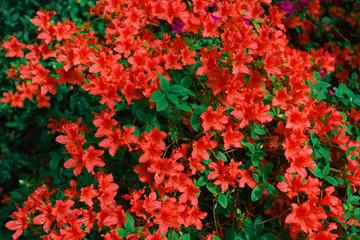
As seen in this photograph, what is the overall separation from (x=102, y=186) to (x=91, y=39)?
0.74m

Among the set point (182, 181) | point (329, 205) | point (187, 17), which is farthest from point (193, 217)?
point (187, 17)

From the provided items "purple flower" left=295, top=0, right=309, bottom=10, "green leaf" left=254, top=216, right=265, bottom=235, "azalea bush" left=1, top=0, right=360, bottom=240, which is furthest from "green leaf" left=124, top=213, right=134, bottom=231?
"purple flower" left=295, top=0, right=309, bottom=10

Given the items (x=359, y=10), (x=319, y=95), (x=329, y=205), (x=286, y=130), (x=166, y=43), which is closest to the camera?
(x=329, y=205)

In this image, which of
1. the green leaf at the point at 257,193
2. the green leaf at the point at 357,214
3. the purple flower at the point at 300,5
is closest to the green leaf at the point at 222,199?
the green leaf at the point at 257,193

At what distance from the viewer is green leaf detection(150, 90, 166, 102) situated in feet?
4.15

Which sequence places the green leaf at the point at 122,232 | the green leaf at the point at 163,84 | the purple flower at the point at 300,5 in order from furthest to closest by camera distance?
1. the purple flower at the point at 300,5
2. the green leaf at the point at 163,84
3. the green leaf at the point at 122,232

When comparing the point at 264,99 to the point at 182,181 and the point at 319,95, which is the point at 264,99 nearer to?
the point at 319,95

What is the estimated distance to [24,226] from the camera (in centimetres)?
143

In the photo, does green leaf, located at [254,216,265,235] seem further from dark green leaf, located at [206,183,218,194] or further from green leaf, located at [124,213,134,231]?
green leaf, located at [124,213,134,231]

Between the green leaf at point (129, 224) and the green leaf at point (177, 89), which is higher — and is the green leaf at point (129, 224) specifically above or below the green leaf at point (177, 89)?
below

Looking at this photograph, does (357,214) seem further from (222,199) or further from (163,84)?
(163,84)

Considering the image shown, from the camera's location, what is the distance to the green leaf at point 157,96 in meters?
1.26

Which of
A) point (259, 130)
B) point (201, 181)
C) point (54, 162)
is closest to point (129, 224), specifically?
point (201, 181)

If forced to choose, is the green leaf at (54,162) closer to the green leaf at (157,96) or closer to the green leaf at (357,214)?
the green leaf at (157,96)
